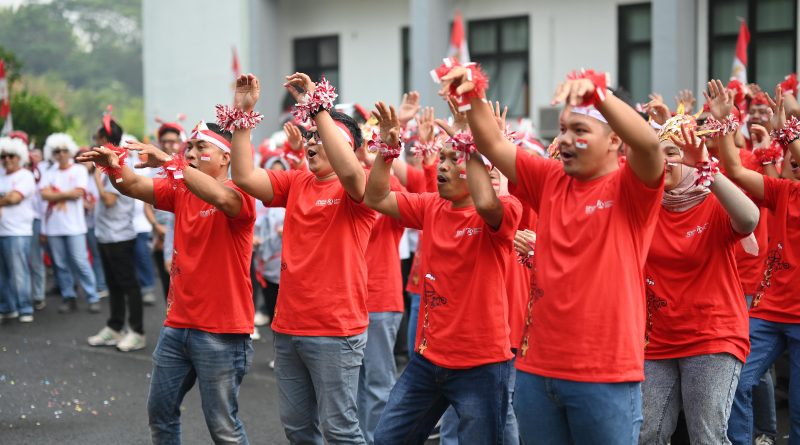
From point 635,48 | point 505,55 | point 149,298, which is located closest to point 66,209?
point 149,298

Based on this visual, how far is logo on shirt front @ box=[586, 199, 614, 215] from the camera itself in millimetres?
3859

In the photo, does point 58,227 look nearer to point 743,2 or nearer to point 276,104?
point 276,104

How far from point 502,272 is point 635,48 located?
13340 millimetres

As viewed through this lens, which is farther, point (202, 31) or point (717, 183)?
point (202, 31)

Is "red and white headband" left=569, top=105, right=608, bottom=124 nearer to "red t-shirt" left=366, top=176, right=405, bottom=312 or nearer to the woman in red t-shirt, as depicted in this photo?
the woman in red t-shirt

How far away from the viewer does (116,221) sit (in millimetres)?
10344

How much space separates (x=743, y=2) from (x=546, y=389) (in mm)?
13975

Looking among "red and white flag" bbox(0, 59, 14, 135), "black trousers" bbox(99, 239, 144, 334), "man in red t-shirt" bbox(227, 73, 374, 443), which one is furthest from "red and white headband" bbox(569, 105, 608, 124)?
"red and white flag" bbox(0, 59, 14, 135)

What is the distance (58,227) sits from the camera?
1231cm

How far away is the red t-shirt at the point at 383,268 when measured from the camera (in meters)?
6.68

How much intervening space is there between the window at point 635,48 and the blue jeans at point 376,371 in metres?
11.6

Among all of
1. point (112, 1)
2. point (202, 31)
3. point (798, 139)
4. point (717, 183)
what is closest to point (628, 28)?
point (202, 31)

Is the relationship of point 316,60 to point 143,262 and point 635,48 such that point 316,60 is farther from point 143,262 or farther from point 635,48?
point 143,262

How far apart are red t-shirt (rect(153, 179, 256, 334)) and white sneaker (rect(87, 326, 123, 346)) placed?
17.1ft
